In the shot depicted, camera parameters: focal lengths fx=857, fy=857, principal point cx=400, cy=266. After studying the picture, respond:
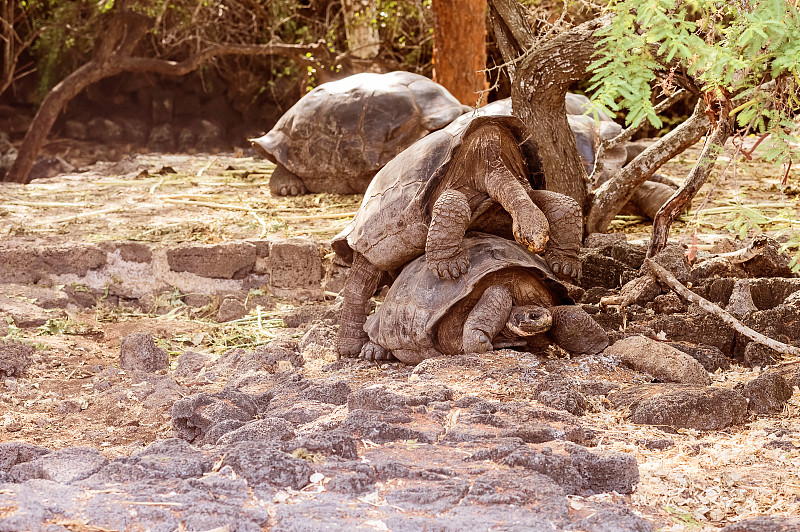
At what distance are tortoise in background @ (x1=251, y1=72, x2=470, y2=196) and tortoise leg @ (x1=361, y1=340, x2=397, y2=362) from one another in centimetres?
304

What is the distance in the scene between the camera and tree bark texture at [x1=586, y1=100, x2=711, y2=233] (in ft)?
14.6

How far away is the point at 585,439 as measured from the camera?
2.44m

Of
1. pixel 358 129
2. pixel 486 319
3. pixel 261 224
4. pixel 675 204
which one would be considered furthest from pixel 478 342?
pixel 358 129

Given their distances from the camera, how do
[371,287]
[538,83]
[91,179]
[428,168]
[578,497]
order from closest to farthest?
[578,497] → [428,168] → [371,287] → [538,83] → [91,179]

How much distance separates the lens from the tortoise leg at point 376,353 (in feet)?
12.1

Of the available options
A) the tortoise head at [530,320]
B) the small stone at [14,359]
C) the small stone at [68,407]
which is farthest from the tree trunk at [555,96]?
the small stone at [14,359]

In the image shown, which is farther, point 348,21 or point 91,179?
point 348,21

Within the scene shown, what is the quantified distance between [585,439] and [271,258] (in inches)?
121

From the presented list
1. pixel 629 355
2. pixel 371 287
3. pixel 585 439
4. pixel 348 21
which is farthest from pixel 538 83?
pixel 348 21

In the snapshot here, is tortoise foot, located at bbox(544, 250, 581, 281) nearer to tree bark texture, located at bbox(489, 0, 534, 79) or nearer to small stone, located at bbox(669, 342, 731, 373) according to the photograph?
small stone, located at bbox(669, 342, 731, 373)

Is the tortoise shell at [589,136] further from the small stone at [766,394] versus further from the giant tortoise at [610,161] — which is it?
the small stone at [766,394]

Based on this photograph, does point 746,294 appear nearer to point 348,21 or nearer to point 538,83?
point 538,83

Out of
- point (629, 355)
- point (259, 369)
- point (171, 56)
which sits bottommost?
point (259, 369)

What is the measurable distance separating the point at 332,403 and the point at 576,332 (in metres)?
1.03
